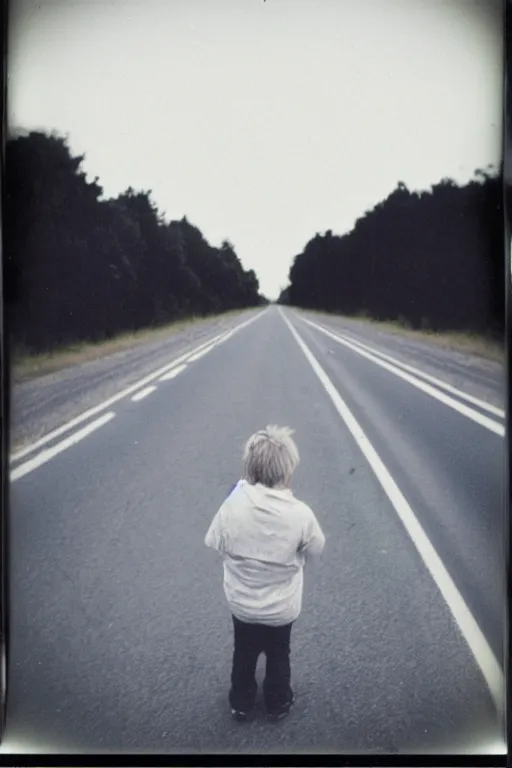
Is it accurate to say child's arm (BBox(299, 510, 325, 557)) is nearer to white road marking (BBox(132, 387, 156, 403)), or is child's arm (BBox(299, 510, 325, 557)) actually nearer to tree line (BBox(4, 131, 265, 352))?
tree line (BBox(4, 131, 265, 352))

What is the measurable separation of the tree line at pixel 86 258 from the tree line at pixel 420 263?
370 millimetres

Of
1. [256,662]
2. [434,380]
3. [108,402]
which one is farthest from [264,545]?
[108,402]

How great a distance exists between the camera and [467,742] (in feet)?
7.68

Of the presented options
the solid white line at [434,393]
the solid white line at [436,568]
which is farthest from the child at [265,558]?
the solid white line at [434,393]

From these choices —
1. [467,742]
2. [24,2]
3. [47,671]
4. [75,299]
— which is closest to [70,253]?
[75,299]

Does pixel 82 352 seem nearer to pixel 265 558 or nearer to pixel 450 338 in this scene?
pixel 265 558

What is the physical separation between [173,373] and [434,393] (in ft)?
9.88

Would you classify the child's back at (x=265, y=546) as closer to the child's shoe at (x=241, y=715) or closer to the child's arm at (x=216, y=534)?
the child's arm at (x=216, y=534)

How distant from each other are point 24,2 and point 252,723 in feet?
9.49

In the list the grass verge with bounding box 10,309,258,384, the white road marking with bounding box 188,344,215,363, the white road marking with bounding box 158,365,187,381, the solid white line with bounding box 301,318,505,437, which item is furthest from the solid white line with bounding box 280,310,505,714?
the white road marking with bounding box 158,365,187,381

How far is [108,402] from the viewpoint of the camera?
205 inches

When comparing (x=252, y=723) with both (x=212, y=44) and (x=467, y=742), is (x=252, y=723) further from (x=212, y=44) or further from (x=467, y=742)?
(x=212, y=44)

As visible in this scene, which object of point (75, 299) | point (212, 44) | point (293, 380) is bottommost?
point (293, 380)

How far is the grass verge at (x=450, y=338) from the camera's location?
2.50 metres
